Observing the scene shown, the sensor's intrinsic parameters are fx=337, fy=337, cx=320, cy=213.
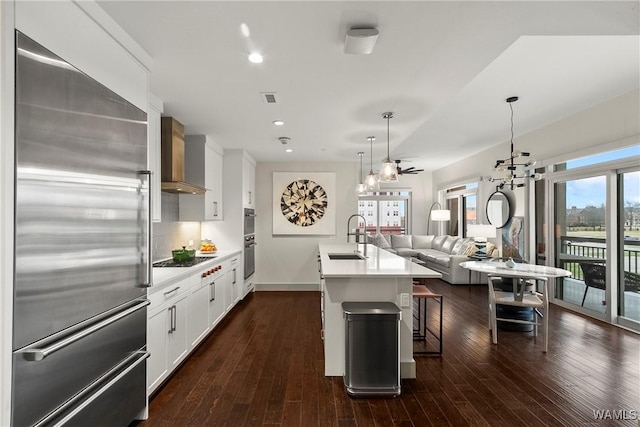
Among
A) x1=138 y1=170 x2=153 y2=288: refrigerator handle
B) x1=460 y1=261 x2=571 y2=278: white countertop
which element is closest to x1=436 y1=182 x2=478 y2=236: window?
x1=460 y1=261 x2=571 y2=278: white countertop

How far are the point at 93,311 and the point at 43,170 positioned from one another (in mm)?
737

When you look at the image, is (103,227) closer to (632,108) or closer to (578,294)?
(632,108)

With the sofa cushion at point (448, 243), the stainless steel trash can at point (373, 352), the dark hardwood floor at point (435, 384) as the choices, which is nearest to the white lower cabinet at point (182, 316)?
the dark hardwood floor at point (435, 384)

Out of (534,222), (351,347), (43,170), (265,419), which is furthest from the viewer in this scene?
(534,222)

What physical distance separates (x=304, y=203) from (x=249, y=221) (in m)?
1.24

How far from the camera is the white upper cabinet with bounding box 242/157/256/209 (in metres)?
5.69

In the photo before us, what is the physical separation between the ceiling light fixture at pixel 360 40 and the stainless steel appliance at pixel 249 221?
4.03m

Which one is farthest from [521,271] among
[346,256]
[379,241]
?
[379,241]

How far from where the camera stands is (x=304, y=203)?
6.73 m

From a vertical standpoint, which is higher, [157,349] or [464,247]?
[464,247]

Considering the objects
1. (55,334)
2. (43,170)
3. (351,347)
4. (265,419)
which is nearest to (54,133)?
(43,170)

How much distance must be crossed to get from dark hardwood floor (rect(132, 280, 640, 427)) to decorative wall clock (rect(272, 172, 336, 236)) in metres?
2.82

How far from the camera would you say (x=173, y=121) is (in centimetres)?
369

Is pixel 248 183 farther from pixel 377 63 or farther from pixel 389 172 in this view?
pixel 377 63
